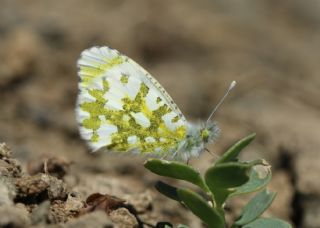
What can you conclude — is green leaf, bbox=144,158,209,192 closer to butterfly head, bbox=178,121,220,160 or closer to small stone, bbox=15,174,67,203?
small stone, bbox=15,174,67,203

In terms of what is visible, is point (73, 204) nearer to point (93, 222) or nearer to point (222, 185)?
point (93, 222)

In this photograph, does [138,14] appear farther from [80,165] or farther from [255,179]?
[255,179]

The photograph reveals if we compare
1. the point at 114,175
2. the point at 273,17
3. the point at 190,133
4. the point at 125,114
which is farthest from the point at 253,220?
the point at 273,17

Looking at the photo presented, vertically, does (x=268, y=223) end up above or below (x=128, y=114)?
below

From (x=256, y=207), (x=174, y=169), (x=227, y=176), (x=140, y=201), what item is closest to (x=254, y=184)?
(x=256, y=207)

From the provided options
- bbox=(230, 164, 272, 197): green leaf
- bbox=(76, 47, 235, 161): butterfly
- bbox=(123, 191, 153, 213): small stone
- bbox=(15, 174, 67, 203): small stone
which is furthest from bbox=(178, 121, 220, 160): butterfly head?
bbox=(15, 174, 67, 203): small stone

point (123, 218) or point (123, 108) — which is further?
point (123, 108)

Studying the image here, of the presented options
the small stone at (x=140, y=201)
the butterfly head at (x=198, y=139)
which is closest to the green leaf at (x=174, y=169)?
the small stone at (x=140, y=201)

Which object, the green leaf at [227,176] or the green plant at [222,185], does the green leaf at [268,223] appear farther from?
the green leaf at [227,176]

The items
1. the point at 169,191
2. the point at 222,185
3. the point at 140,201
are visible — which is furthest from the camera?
the point at 140,201
